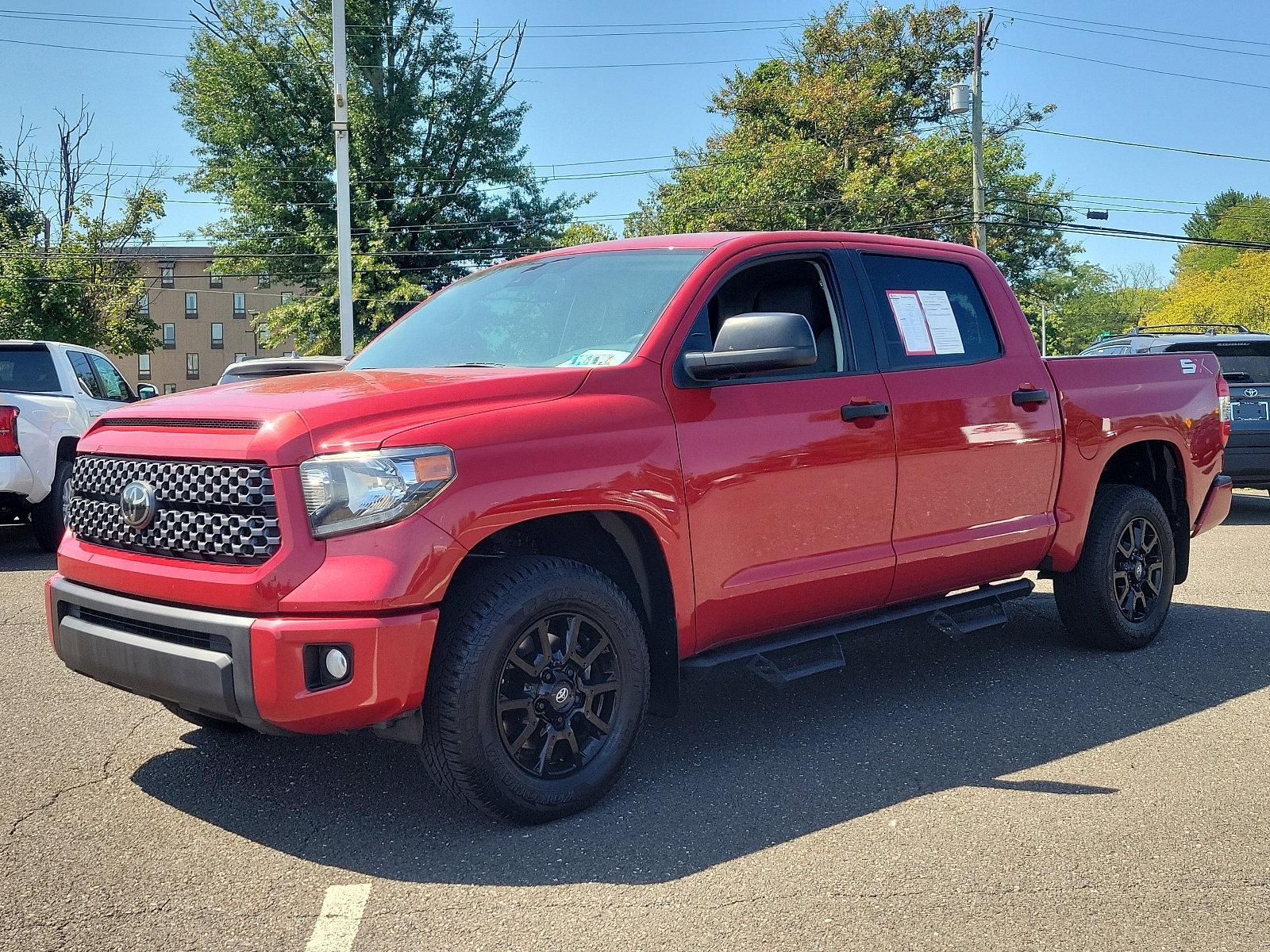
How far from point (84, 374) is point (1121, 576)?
30.2 feet

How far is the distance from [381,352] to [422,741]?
194 cm

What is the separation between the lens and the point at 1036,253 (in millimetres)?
43938

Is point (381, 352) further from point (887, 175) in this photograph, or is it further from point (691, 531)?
point (887, 175)

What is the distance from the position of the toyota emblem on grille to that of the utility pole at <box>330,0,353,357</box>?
53.1 ft

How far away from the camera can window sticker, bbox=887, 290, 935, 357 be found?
4.99 m

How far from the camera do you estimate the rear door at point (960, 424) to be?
4.84 m

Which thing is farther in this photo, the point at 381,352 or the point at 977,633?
the point at 977,633

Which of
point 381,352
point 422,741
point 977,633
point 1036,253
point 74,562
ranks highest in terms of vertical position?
point 1036,253

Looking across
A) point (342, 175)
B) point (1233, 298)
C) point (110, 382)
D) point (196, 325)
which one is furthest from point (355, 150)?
point (196, 325)

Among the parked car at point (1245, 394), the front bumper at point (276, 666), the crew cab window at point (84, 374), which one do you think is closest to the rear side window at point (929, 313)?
the front bumper at point (276, 666)

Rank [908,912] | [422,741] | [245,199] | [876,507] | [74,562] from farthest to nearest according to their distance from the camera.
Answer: [245,199] → [876,507] → [74,562] → [422,741] → [908,912]

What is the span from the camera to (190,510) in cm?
359

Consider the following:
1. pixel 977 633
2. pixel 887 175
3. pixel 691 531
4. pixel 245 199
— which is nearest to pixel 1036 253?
pixel 887 175

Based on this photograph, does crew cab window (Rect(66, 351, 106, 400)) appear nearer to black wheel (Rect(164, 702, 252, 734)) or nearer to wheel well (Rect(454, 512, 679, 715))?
black wheel (Rect(164, 702, 252, 734))
